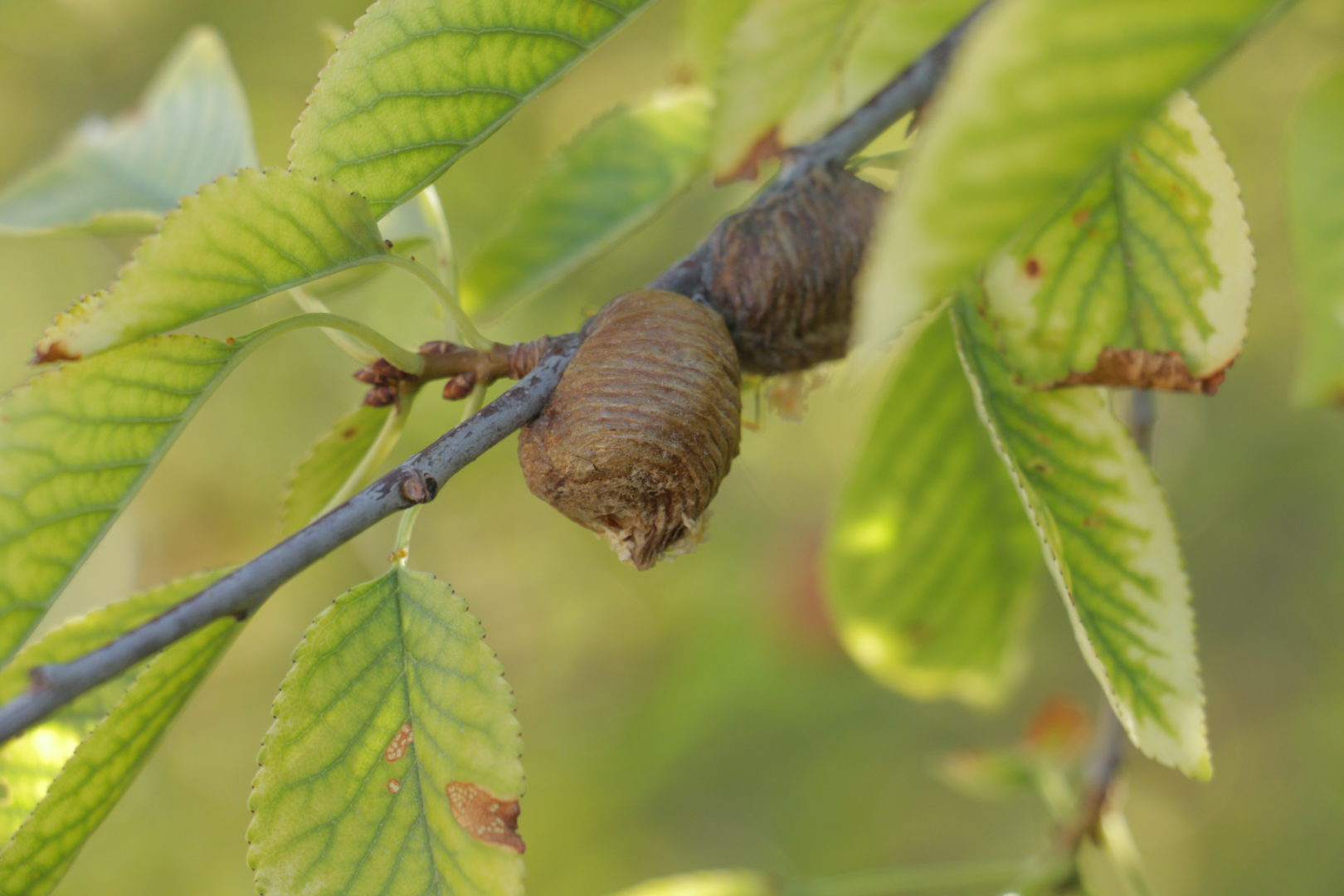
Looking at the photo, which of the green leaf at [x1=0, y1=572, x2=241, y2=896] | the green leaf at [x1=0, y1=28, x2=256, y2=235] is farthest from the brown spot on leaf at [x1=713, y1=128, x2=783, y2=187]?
the green leaf at [x1=0, y1=28, x2=256, y2=235]

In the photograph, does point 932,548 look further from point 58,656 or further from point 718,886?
point 58,656

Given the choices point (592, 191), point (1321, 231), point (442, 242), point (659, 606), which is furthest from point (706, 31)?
point (659, 606)

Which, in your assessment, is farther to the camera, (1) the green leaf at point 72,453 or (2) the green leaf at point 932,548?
(2) the green leaf at point 932,548

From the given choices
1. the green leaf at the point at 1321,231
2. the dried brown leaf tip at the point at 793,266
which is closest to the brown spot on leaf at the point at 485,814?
the dried brown leaf tip at the point at 793,266

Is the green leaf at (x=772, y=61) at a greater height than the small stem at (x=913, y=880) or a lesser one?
greater

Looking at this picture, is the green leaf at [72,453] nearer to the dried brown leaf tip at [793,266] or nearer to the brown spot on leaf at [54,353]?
the brown spot on leaf at [54,353]

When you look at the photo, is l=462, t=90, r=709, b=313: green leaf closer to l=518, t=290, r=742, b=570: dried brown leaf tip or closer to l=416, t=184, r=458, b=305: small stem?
l=416, t=184, r=458, b=305: small stem

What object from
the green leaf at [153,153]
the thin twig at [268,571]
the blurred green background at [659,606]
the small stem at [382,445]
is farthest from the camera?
the blurred green background at [659,606]
